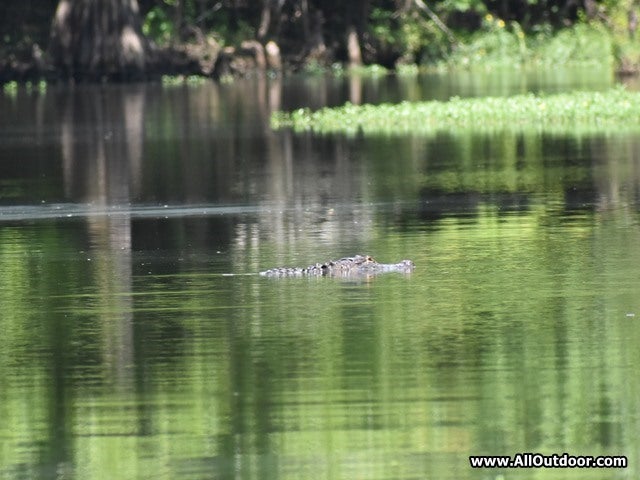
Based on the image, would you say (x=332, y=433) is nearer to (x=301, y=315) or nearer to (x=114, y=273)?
(x=301, y=315)

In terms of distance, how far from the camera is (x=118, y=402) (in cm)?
1039

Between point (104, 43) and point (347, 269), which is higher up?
point (104, 43)

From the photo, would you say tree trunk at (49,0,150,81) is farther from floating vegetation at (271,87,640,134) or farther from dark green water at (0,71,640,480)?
dark green water at (0,71,640,480)

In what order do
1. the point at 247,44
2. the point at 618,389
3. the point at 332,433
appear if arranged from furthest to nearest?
the point at 247,44
the point at 618,389
the point at 332,433

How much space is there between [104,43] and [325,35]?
13721 millimetres

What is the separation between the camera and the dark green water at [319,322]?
9289 mm

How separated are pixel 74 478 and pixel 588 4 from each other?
6062 cm

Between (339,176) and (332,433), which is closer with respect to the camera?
(332,433)

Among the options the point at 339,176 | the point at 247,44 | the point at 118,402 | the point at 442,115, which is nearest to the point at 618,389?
the point at 118,402

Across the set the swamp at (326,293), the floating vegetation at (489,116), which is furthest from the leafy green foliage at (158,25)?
the floating vegetation at (489,116)

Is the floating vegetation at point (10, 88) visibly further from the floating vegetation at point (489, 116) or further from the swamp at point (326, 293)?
the floating vegetation at point (489, 116)

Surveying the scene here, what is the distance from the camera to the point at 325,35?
2724 inches

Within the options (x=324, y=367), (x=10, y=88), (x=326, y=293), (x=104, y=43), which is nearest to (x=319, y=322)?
(x=326, y=293)

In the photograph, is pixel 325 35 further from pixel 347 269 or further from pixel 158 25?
pixel 347 269
